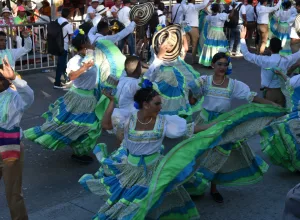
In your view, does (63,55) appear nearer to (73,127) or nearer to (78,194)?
(73,127)

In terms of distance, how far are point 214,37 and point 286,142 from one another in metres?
7.64

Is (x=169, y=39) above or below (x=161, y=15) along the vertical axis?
above

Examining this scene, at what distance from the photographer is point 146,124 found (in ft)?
16.8

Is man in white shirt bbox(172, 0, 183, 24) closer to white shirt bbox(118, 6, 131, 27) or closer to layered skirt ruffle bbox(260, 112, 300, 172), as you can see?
white shirt bbox(118, 6, 131, 27)

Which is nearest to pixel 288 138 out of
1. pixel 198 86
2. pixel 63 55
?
pixel 198 86

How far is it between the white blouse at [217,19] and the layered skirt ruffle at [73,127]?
7.08m

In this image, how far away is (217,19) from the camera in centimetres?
1385

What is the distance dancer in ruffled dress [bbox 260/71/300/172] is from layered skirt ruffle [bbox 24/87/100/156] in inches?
89.5

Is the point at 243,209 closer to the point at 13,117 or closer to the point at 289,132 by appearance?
the point at 289,132

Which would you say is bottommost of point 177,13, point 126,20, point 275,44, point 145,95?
point 126,20

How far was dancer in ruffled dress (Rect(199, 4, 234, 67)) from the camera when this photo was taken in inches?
547

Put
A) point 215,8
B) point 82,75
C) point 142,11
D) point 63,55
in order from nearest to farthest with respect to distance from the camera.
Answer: point 82,75, point 142,11, point 63,55, point 215,8

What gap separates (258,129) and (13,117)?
8.08ft

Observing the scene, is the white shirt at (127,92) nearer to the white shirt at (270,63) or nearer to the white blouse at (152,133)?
the white blouse at (152,133)
